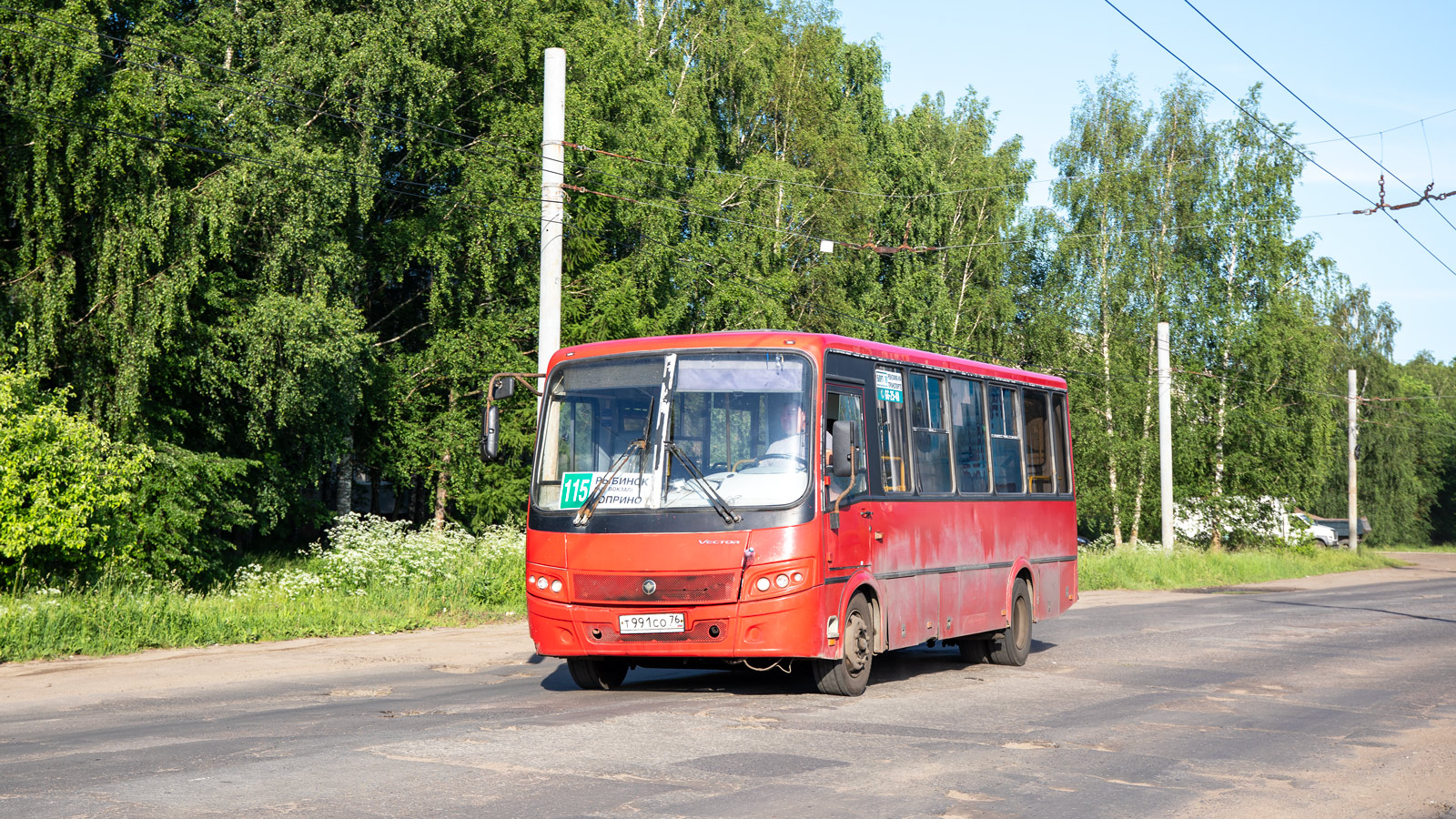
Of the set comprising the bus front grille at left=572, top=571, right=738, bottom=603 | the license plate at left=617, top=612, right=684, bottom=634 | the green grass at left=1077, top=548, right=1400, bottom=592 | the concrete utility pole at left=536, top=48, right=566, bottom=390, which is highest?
the concrete utility pole at left=536, top=48, right=566, bottom=390

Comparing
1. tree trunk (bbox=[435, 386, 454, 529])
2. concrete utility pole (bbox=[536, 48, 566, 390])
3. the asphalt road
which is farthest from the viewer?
tree trunk (bbox=[435, 386, 454, 529])

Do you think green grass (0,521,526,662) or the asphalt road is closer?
the asphalt road

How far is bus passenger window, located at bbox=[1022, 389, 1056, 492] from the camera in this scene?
15727 millimetres

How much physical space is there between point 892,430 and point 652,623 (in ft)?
10.1

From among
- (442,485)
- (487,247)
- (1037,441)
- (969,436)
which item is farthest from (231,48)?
(969,436)

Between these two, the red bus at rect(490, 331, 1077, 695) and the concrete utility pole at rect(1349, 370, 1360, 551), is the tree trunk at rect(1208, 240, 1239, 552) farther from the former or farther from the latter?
the red bus at rect(490, 331, 1077, 695)

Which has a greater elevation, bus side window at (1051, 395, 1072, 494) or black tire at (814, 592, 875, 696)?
bus side window at (1051, 395, 1072, 494)

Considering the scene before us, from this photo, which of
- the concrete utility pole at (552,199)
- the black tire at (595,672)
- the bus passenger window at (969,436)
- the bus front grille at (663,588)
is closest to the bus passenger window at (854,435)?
the bus front grille at (663,588)

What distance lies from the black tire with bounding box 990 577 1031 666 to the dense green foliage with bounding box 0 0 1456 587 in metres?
11.9

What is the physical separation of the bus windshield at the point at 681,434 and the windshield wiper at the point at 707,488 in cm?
1

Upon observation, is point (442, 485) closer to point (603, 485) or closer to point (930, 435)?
point (930, 435)

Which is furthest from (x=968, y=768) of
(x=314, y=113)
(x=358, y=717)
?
(x=314, y=113)

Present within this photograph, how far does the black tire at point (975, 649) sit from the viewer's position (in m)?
14.9

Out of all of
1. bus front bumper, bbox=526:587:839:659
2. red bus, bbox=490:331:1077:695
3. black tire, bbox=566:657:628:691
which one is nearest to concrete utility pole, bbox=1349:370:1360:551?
red bus, bbox=490:331:1077:695
